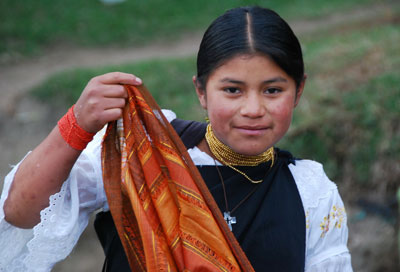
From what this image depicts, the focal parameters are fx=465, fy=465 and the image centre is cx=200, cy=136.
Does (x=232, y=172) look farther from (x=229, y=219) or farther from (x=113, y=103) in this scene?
(x=113, y=103)

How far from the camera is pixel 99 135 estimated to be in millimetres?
1745

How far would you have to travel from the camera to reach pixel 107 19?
883 centimetres

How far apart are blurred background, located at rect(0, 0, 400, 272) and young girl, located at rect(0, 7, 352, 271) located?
2332 millimetres

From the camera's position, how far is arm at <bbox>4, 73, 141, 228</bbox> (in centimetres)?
143

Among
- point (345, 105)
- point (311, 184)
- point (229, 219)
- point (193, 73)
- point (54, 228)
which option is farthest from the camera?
point (193, 73)

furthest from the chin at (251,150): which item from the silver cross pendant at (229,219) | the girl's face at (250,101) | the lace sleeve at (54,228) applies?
the lace sleeve at (54,228)

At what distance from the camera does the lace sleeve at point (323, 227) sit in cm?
172

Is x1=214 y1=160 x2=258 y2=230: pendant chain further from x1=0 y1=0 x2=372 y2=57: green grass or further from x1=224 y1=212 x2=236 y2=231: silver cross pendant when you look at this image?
x1=0 y1=0 x2=372 y2=57: green grass

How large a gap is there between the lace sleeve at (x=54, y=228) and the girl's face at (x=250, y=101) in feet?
1.59

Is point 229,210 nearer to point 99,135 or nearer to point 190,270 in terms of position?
point 190,270

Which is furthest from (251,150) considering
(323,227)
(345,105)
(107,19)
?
(107,19)

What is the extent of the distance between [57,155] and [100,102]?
0.22m

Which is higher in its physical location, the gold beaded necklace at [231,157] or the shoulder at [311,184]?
the gold beaded necklace at [231,157]

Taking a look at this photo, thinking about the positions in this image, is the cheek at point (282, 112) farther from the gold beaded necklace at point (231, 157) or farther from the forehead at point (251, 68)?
the gold beaded necklace at point (231, 157)
